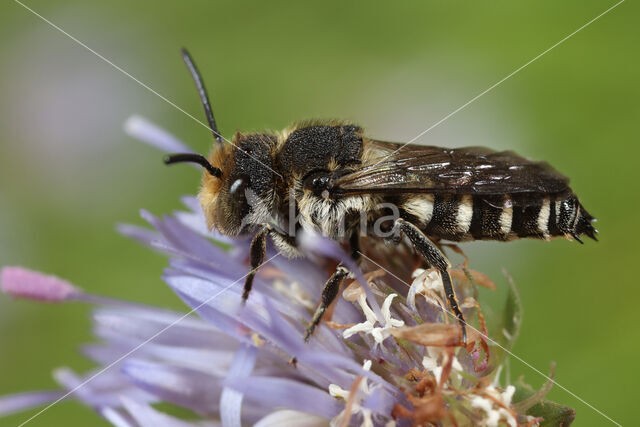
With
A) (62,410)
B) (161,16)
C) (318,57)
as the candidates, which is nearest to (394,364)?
(62,410)

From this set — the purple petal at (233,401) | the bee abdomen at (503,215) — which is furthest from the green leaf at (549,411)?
the purple petal at (233,401)

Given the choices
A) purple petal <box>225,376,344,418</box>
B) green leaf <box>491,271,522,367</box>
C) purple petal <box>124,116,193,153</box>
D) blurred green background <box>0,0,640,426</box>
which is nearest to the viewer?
purple petal <box>225,376,344,418</box>

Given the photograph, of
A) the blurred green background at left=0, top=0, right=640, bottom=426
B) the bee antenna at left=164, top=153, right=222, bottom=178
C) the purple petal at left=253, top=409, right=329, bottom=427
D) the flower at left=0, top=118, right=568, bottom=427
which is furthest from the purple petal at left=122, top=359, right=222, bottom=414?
the blurred green background at left=0, top=0, right=640, bottom=426

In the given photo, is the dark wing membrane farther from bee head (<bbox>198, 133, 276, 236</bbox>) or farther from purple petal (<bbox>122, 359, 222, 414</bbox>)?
purple petal (<bbox>122, 359, 222, 414</bbox>)

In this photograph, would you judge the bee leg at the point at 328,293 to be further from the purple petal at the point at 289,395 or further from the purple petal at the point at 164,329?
the purple petal at the point at 164,329

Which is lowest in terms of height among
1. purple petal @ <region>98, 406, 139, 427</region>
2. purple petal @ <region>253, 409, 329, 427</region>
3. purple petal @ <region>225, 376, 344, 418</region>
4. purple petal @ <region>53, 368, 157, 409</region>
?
purple petal @ <region>53, 368, 157, 409</region>

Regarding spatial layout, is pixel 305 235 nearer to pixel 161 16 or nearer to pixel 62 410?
pixel 62 410

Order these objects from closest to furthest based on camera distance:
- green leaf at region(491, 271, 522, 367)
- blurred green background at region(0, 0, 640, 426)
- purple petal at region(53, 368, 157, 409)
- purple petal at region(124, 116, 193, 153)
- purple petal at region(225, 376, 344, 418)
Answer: purple petal at region(225, 376, 344, 418) < green leaf at region(491, 271, 522, 367) < purple petal at region(53, 368, 157, 409) < purple petal at region(124, 116, 193, 153) < blurred green background at region(0, 0, 640, 426)
